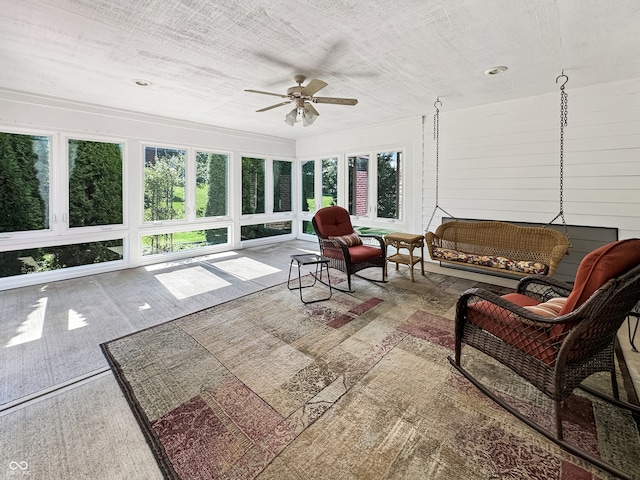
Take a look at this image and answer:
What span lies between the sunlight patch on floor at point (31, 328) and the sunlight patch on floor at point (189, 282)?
4.34ft

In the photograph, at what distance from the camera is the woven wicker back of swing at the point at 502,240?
3.99 meters

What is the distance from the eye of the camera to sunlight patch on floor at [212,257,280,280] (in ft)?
16.2

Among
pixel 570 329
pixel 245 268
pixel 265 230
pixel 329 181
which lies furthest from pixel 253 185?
pixel 570 329

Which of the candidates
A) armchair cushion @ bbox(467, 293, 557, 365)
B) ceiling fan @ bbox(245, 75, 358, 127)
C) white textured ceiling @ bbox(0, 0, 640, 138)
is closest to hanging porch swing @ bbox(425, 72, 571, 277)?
white textured ceiling @ bbox(0, 0, 640, 138)

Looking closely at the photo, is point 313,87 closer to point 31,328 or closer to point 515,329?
point 515,329

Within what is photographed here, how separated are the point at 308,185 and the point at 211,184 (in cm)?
253

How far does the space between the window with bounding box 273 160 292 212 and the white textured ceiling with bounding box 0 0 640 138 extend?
11.1 ft

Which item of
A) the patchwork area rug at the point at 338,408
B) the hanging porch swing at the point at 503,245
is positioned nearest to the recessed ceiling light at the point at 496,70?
the hanging porch swing at the point at 503,245

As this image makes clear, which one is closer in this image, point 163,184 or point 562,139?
point 562,139

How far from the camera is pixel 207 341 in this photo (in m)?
2.74

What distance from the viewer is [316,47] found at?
2.87 metres

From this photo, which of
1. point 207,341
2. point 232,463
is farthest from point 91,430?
point 207,341

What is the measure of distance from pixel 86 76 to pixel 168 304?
2961mm

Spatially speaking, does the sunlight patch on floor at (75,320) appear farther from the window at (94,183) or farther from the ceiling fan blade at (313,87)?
the ceiling fan blade at (313,87)
